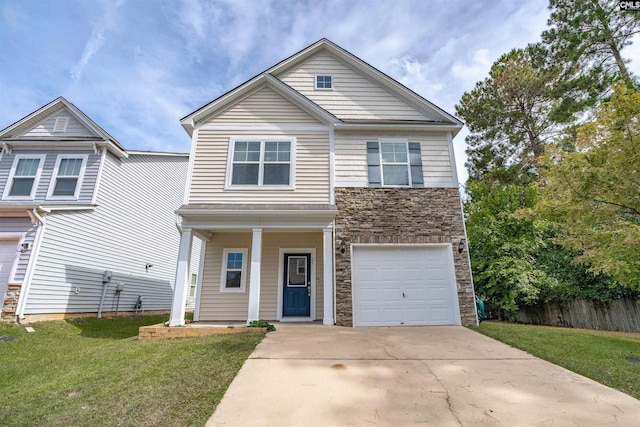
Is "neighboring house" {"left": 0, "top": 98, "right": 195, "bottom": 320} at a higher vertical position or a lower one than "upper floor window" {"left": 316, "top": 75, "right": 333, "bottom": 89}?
lower

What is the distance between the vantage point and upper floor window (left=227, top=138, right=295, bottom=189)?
883cm

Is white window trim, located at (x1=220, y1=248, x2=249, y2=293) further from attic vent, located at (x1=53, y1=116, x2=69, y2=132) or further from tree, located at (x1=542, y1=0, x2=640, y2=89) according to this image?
tree, located at (x1=542, y1=0, x2=640, y2=89)

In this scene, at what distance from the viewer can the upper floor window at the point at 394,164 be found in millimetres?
9086

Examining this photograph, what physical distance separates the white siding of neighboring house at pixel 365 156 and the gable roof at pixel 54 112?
896cm

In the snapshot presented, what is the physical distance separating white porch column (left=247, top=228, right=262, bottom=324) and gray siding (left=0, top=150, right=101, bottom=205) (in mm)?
7623

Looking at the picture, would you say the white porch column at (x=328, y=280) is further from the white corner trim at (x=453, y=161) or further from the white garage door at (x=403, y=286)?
the white corner trim at (x=453, y=161)

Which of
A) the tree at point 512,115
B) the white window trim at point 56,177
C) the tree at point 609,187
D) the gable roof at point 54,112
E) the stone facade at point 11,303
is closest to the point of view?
the tree at point 609,187

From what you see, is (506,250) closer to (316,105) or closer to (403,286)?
(403,286)

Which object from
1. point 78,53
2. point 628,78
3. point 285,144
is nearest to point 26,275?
point 78,53

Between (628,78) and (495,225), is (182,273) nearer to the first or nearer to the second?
(495,225)

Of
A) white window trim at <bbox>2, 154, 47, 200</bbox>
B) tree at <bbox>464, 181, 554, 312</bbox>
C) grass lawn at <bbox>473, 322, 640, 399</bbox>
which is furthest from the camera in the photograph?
tree at <bbox>464, 181, 554, 312</bbox>

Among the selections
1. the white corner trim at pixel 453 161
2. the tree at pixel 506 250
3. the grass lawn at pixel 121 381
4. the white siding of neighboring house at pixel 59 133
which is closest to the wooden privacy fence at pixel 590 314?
the tree at pixel 506 250

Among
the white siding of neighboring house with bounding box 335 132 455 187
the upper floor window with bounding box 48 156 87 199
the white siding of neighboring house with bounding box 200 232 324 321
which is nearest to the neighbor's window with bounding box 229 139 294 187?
the white siding of neighboring house with bounding box 335 132 455 187

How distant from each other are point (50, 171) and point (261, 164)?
8.62 m
